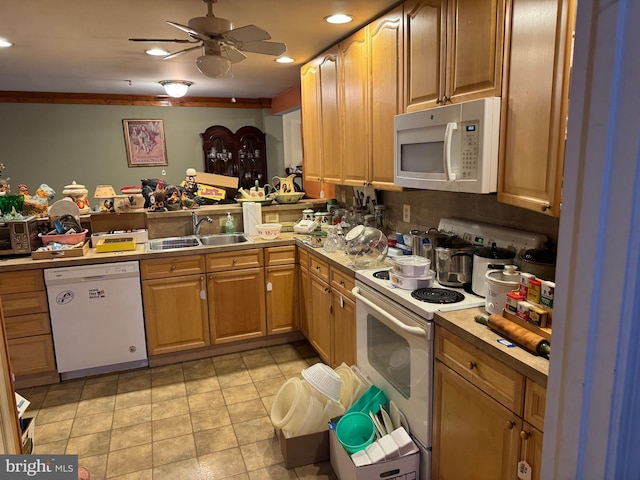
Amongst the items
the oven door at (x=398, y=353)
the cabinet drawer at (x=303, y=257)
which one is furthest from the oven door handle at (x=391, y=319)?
the cabinet drawer at (x=303, y=257)

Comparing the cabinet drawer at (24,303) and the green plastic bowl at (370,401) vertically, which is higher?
the cabinet drawer at (24,303)

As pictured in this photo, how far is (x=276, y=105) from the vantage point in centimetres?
601

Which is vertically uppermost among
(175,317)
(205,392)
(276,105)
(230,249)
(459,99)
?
(276,105)

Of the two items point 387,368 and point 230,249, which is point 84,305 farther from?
point 387,368

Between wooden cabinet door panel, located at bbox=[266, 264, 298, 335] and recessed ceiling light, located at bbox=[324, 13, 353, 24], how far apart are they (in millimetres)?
1787

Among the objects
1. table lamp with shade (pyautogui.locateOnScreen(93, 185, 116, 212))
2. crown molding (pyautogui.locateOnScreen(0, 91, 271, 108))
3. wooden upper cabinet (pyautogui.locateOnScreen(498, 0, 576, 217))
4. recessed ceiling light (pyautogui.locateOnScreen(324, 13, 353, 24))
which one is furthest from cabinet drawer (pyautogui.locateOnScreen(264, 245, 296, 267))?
crown molding (pyautogui.locateOnScreen(0, 91, 271, 108))

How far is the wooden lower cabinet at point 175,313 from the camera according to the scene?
127 inches

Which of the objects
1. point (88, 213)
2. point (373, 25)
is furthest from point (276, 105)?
point (373, 25)

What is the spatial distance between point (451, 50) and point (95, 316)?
280cm

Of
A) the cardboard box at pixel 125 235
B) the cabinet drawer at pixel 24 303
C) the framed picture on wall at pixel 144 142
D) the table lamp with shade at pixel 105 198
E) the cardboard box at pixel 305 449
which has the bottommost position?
the cardboard box at pixel 305 449

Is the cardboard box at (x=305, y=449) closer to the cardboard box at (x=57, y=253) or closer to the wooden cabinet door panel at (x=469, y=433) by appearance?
the wooden cabinet door panel at (x=469, y=433)

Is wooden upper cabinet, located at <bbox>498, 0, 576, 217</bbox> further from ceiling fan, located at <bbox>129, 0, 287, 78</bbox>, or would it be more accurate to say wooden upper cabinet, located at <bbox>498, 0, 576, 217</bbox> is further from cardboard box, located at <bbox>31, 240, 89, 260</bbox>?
cardboard box, located at <bbox>31, 240, 89, 260</bbox>

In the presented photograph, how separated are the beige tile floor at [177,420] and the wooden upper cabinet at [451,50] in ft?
6.25

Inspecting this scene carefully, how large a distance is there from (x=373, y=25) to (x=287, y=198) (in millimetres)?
1736
